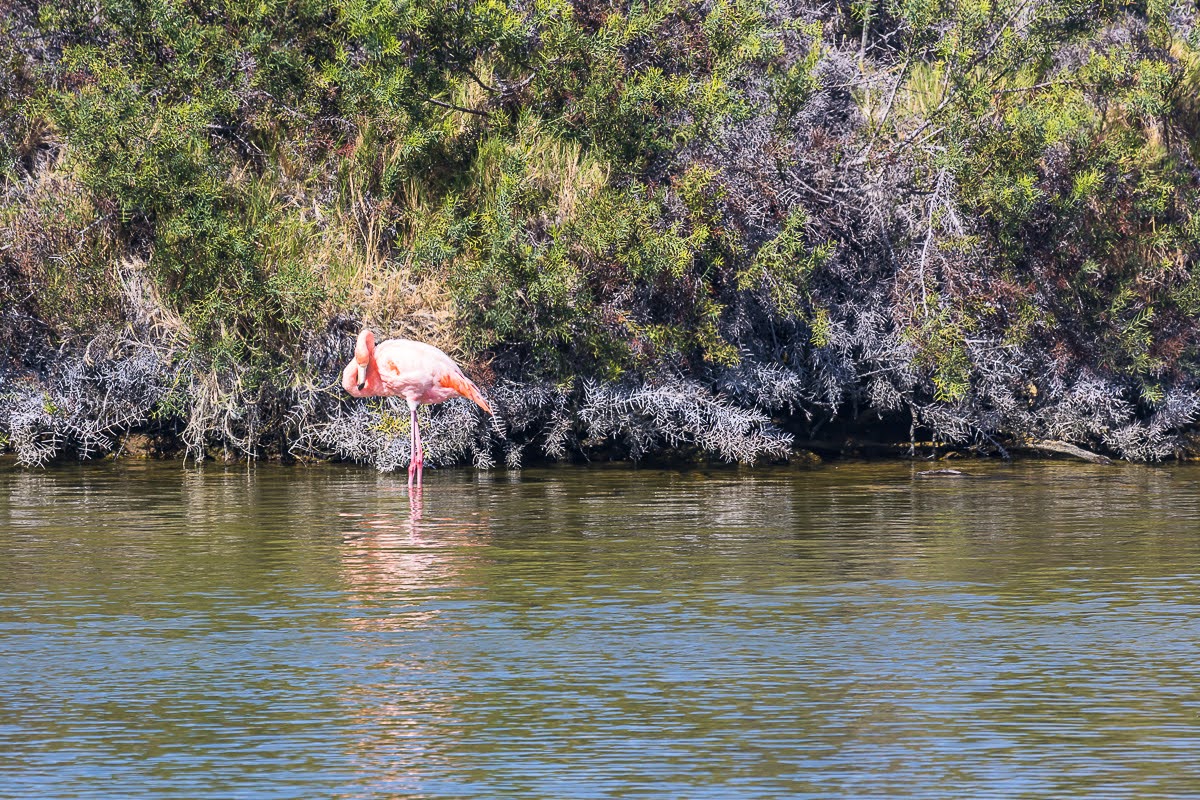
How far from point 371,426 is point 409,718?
898 centimetres

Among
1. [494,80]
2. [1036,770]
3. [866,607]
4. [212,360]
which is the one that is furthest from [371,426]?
[1036,770]

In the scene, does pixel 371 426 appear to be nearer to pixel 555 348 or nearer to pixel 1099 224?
pixel 555 348

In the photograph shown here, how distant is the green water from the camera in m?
6.22

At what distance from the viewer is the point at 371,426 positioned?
15789mm

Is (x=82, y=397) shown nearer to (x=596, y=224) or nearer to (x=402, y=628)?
(x=596, y=224)

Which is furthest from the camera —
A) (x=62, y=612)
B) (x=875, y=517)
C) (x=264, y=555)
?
(x=875, y=517)

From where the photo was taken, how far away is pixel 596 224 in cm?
1518

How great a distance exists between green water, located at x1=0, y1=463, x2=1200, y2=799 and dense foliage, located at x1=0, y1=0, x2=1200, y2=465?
2.20 meters

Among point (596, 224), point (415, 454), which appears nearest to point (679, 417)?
point (596, 224)

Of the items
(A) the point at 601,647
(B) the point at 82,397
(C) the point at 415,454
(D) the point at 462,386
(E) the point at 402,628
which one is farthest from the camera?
(B) the point at 82,397

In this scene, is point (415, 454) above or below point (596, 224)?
below

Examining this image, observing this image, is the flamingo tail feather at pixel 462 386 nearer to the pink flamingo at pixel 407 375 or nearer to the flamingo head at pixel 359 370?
the pink flamingo at pixel 407 375

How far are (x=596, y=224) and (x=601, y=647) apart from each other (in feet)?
24.1

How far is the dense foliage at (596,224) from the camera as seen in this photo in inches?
609
